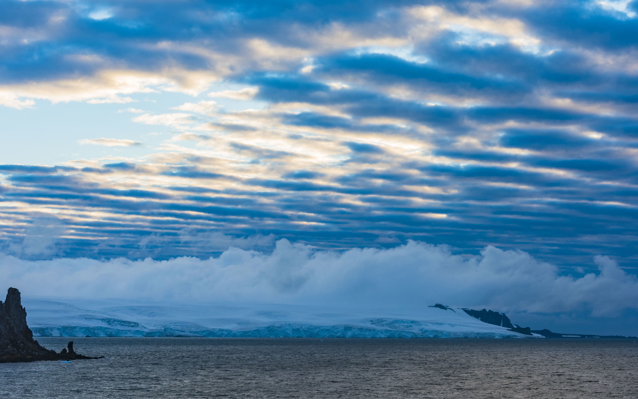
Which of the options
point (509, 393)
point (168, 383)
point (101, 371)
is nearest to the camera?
point (509, 393)

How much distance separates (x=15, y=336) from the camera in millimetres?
166500

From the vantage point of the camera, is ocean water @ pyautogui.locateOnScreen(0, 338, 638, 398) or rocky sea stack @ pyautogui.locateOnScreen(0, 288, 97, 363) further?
rocky sea stack @ pyautogui.locateOnScreen(0, 288, 97, 363)

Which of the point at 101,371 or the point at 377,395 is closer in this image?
the point at 377,395

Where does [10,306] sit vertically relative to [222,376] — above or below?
above

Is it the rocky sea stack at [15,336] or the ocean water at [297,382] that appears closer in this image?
the ocean water at [297,382]

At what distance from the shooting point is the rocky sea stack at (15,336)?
157875 millimetres

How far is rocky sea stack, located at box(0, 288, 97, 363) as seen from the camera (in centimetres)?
15788

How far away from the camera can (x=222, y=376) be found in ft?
440

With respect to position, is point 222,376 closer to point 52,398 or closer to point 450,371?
point 52,398

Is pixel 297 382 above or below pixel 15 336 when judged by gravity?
below

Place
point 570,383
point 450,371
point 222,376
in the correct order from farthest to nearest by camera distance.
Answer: point 450,371, point 222,376, point 570,383

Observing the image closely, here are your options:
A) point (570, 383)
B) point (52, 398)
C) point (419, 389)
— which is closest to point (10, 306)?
point (52, 398)

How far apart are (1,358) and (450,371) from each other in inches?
4399

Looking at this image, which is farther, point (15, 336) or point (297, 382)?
point (15, 336)
